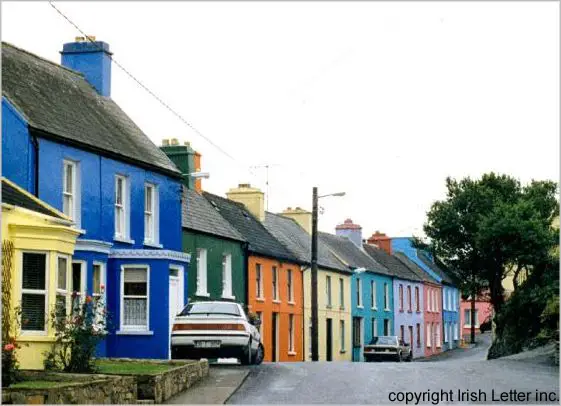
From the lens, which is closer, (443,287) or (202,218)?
(202,218)

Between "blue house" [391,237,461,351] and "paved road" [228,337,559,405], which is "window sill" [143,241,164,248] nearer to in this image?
"paved road" [228,337,559,405]

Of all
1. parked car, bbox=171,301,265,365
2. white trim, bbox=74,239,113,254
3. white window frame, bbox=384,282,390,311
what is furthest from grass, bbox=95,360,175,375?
white window frame, bbox=384,282,390,311

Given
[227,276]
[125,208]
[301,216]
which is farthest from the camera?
[301,216]

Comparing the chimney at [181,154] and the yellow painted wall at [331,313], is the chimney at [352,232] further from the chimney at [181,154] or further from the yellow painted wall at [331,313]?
the chimney at [181,154]

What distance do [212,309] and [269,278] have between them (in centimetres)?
2273

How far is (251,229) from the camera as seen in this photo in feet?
169

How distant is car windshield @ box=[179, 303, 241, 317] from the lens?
27.2 metres

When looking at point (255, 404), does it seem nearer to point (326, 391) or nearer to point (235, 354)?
point (326, 391)

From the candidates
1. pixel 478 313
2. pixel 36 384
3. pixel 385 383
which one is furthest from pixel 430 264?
pixel 36 384

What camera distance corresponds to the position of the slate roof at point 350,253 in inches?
2581

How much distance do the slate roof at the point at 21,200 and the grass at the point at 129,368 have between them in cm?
331

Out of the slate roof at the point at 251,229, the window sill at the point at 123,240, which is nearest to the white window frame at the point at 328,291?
the slate roof at the point at 251,229

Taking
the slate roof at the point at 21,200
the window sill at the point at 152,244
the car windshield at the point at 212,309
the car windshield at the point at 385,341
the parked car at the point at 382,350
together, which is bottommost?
the parked car at the point at 382,350

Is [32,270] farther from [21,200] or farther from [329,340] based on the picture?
A: [329,340]
